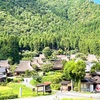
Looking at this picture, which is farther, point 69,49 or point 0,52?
point 69,49

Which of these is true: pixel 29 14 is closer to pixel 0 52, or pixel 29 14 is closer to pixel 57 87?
pixel 0 52

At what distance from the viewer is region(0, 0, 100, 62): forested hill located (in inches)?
Result: 4348

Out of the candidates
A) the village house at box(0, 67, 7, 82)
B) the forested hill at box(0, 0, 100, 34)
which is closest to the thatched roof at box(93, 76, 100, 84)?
the village house at box(0, 67, 7, 82)

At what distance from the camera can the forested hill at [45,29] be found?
110m

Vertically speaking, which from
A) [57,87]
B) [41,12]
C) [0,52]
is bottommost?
[57,87]

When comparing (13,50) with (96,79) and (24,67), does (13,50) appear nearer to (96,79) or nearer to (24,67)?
(24,67)

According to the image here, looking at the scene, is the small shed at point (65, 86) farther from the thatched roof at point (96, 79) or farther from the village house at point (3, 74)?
the village house at point (3, 74)

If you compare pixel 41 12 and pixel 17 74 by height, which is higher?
pixel 41 12

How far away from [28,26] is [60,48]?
137 ft

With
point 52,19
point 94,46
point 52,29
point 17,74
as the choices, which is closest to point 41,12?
point 52,19

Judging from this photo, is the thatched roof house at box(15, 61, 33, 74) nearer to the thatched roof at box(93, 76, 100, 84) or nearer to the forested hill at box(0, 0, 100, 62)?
the thatched roof at box(93, 76, 100, 84)

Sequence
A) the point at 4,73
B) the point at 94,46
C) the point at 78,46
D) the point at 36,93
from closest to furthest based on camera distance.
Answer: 1. the point at 36,93
2. the point at 4,73
3. the point at 94,46
4. the point at 78,46

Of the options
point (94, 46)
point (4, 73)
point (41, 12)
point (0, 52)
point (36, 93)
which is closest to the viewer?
point (36, 93)

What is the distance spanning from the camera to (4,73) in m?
69.0
